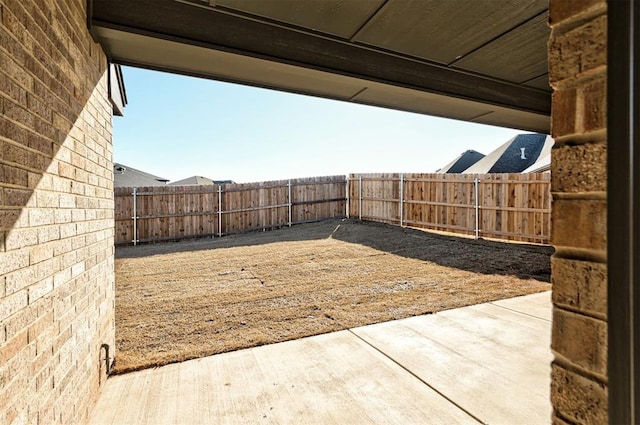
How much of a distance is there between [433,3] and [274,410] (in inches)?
114

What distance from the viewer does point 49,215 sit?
169 cm

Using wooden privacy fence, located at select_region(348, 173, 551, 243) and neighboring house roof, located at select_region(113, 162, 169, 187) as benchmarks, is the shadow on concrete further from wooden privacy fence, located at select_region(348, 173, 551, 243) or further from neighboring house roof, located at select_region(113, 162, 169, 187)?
neighboring house roof, located at select_region(113, 162, 169, 187)

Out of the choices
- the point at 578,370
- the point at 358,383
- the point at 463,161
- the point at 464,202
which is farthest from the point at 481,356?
the point at 463,161

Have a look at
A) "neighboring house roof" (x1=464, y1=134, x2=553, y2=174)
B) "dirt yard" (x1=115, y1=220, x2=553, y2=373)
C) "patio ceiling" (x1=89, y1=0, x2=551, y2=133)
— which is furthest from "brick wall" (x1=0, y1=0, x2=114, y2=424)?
"neighboring house roof" (x1=464, y1=134, x2=553, y2=174)

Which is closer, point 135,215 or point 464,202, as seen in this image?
point 464,202

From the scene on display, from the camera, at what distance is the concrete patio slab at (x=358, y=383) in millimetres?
2225

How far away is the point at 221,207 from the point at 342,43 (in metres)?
9.87

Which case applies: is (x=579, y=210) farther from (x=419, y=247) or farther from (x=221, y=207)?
(x=221, y=207)

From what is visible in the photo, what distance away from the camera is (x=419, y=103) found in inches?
143

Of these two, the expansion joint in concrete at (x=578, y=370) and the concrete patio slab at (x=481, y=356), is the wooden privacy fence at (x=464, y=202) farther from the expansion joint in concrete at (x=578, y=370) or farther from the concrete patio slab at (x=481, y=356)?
the expansion joint in concrete at (x=578, y=370)

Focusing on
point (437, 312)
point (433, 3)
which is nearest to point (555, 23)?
point (433, 3)

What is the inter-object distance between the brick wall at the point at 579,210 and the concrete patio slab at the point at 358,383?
1.70 meters

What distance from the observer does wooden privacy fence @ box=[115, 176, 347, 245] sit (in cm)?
1054

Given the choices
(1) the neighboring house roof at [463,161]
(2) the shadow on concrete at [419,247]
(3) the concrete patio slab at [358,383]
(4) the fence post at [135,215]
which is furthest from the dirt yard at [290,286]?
(1) the neighboring house roof at [463,161]
